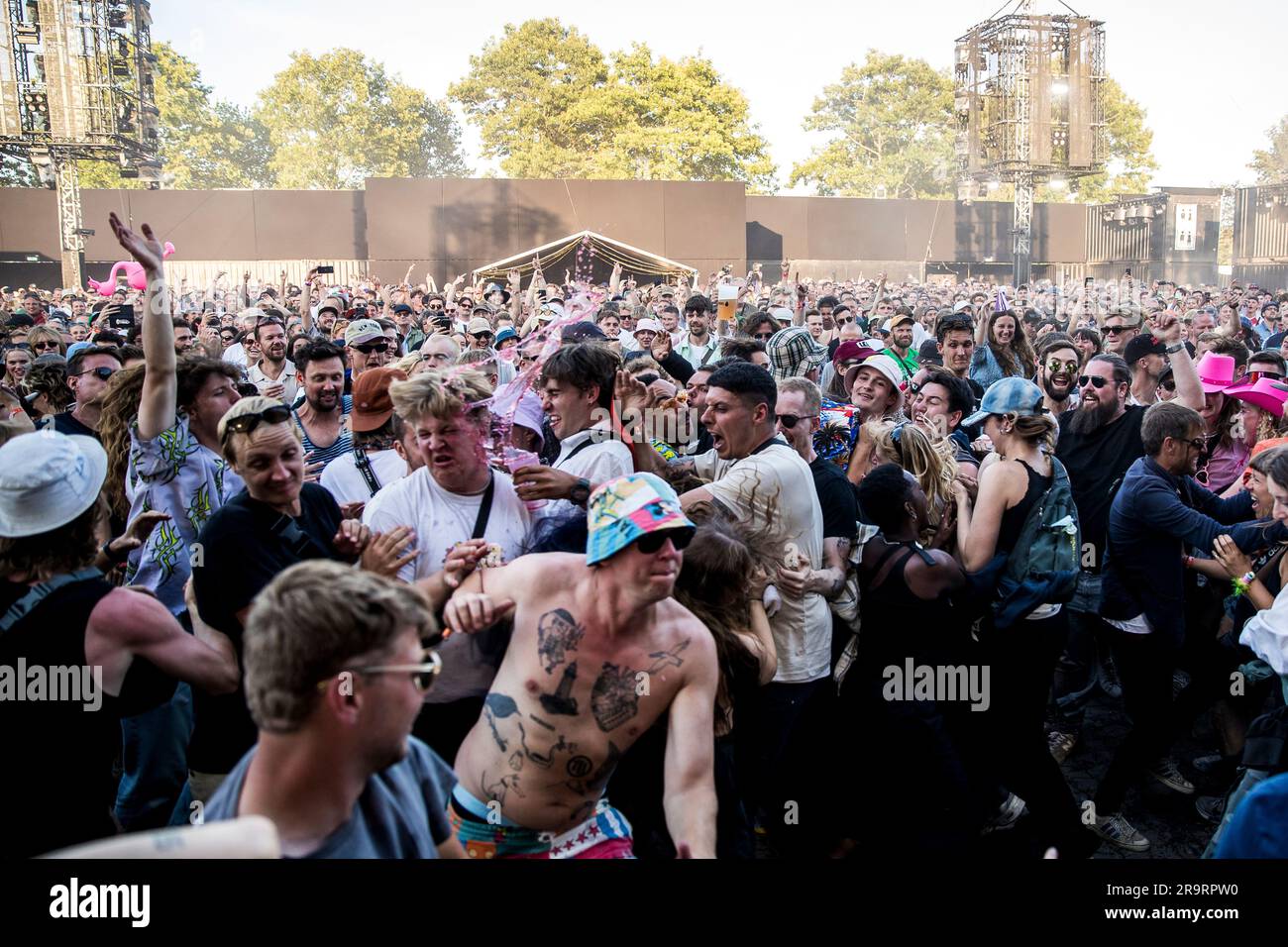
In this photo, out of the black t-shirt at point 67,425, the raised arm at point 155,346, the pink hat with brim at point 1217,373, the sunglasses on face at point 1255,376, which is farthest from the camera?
the sunglasses on face at point 1255,376

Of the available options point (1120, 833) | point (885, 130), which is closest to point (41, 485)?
point (1120, 833)

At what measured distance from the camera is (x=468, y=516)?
10.5ft

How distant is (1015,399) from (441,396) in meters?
2.55

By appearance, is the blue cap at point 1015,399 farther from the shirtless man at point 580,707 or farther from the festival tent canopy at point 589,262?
the festival tent canopy at point 589,262

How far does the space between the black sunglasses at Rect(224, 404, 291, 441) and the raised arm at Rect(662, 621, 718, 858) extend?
153 centimetres

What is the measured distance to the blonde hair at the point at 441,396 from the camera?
3.09 m

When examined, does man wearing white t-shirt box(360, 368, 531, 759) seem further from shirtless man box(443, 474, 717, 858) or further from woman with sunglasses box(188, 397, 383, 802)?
shirtless man box(443, 474, 717, 858)

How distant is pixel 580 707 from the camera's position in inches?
102

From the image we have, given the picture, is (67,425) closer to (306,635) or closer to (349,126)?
(306,635)

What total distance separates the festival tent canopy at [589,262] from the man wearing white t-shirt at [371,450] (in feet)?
62.2

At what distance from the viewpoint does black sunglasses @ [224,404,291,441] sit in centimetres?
303

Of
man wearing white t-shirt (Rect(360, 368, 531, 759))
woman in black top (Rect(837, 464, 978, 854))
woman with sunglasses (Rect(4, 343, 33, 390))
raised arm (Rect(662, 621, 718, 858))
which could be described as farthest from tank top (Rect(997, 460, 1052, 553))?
woman with sunglasses (Rect(4, 343, 33, 390))

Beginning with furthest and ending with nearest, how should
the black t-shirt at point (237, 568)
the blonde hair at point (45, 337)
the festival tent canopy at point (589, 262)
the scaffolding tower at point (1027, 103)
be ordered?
the festival tent canopy at point (589, 262) → the scaffolding tower at point (1027, 103) → the blonde hair at point (45, 337) → the black t-shirt at point (237, 568)

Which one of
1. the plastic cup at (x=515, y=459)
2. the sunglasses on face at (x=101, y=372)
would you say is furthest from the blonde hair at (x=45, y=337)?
the plastic cup at (x=515, y=459)
